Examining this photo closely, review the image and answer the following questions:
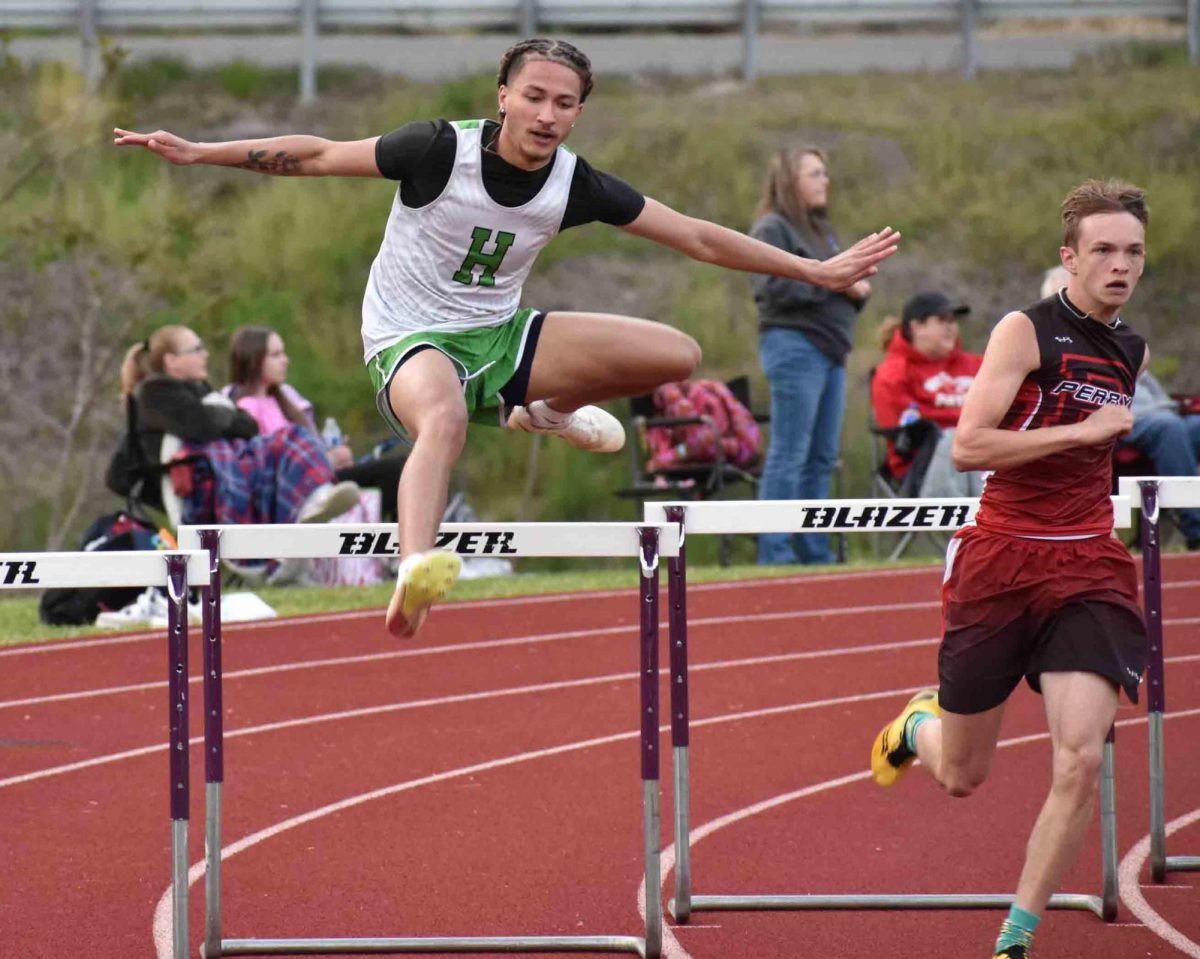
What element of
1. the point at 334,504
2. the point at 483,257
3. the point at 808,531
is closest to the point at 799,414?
the point at 334,504

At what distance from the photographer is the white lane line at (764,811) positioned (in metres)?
4.16

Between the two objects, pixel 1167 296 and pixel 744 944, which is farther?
pixel 1167 296

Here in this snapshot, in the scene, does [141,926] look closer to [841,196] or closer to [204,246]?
[204,246]

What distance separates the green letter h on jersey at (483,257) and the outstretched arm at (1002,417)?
1113mm

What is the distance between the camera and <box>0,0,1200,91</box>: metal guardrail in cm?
1695

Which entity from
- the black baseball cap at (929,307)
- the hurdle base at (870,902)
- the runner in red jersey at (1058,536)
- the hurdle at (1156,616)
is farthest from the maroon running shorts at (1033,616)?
the black baseball cap at (929,307)

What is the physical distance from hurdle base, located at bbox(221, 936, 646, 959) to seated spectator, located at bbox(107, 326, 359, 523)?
14.7ft

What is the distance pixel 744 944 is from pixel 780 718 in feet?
8.37

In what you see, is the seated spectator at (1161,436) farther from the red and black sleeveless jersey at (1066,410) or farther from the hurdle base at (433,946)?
the hurdle base at (433,946)

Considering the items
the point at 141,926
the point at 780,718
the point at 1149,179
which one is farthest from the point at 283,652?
the point at 1149,179

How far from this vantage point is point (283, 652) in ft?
25.3

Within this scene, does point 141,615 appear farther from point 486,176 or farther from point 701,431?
point 486,176

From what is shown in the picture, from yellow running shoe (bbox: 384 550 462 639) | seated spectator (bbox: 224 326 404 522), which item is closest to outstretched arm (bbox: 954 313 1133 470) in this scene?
yellow running shoe (bbox: 384 550 462 639)

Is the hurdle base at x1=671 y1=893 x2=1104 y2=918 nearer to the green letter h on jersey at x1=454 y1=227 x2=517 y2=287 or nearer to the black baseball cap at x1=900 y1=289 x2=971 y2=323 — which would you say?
the green letter h on jersey at x1=454 y1=227 x2=517 y2=287
